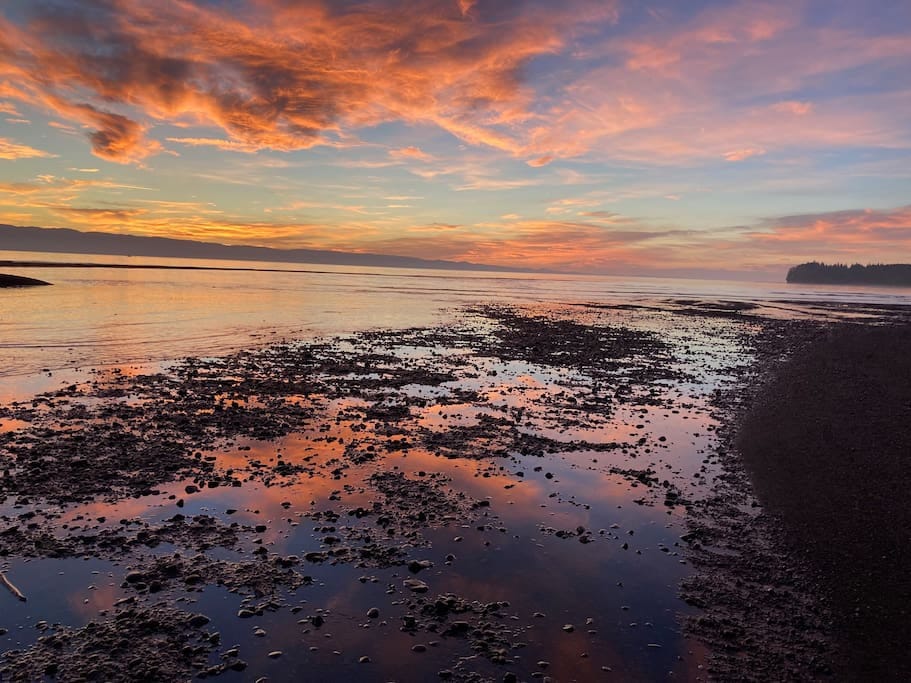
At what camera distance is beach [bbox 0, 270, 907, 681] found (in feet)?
20.8

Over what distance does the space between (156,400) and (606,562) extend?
1537 cm

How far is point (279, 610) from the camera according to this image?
697 centimetres

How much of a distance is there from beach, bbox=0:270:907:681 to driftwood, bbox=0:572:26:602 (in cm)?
5

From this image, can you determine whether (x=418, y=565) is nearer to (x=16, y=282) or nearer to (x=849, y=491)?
(x=849, y=491)

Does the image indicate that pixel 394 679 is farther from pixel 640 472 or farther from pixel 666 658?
pixel 640 472

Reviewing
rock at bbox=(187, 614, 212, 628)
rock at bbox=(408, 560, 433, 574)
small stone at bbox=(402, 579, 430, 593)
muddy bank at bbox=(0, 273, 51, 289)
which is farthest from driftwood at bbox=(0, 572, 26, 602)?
muddy bank at bbox=(0, 273, 51, 289)

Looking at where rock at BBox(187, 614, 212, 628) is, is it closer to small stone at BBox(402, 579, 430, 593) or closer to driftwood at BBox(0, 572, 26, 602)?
driftwood at BBox(0, 572, 26, 602)

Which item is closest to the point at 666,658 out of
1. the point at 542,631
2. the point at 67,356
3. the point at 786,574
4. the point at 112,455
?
the point at 542,631

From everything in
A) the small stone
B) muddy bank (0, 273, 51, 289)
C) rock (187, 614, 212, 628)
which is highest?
muddy bank (0, 273, 51, 289)

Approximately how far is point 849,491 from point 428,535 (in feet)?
30.0

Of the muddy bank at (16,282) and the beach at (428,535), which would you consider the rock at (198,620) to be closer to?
the beach at (428,535)

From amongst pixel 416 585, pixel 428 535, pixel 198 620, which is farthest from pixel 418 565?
pixel 198 620

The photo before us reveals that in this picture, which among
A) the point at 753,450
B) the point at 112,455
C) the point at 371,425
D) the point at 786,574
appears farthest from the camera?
the point at 371,425

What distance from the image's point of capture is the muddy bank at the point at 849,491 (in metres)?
6.91
